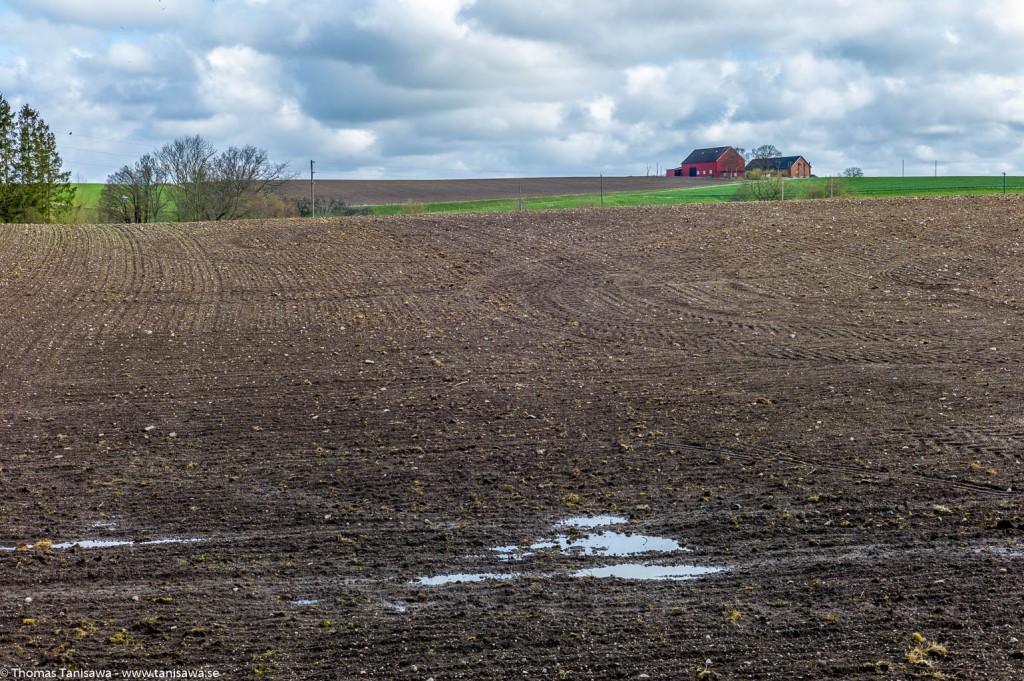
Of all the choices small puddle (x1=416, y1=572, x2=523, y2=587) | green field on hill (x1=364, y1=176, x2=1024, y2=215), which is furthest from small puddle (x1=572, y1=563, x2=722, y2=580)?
green field on hill (x1=364, y1=176, x2=1024, y2=215)

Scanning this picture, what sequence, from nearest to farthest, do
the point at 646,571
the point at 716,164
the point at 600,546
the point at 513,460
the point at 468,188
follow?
the point at 646,571
the point at 600,546
the point at 513,460
the point at 468,188
the point at 716,164

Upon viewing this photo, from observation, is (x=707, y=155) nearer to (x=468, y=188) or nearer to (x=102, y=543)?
(x=468, y=188)

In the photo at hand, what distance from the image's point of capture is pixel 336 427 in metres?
11.1

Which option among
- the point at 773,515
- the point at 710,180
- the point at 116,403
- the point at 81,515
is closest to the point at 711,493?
the point at 773,515

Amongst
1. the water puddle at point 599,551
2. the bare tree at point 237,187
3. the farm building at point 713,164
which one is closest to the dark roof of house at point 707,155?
the farm building at point 713,164

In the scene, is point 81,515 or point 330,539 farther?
point 81,515

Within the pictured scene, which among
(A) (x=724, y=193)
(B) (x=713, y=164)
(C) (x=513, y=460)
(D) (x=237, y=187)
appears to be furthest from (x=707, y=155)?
(C) (x=513, y=460)

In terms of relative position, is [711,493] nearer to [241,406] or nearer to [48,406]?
[241,406]

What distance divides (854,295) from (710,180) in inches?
2875

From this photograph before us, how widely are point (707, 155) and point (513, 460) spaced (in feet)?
328

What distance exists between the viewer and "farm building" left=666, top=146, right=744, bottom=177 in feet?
335

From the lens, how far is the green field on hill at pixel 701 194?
153ft

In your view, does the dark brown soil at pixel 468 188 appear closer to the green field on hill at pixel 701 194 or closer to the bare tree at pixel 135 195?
the green field on hill at pixel 701 194

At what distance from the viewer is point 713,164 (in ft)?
338
